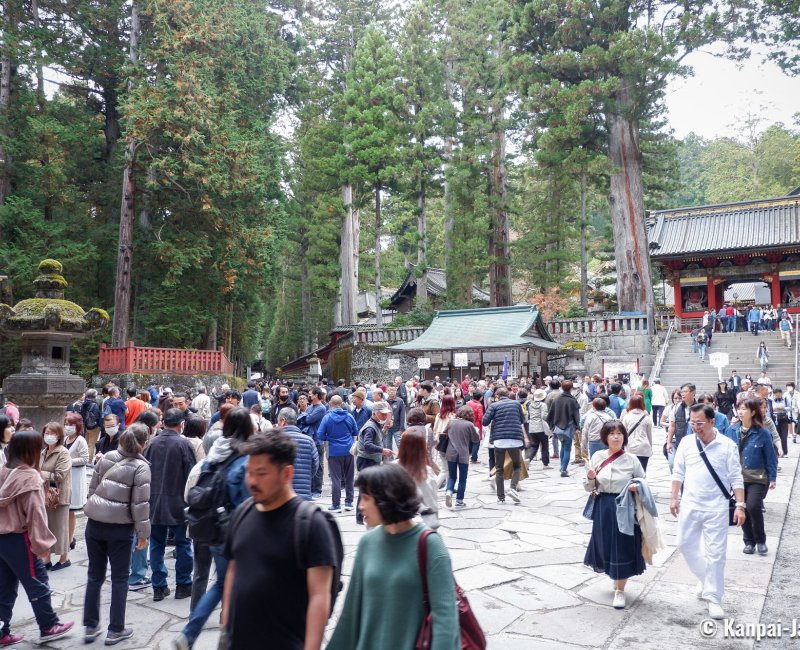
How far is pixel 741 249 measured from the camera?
29234 mm

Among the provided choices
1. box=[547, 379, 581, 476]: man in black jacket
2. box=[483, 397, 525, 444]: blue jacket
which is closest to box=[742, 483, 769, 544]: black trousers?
box=[483, 397, 525, 444]: blue jacket

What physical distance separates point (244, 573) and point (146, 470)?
259 cm

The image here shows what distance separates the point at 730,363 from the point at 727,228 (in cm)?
1040

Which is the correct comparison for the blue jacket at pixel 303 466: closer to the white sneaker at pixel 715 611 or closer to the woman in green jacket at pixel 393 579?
the woman in green jacket at pixel 393 579

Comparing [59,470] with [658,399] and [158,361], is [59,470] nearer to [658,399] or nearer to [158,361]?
[658,399]

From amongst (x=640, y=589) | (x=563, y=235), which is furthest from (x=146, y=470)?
(x=563, y=235)

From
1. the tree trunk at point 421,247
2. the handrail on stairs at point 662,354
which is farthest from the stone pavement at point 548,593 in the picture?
the tree trunk at point 421,247

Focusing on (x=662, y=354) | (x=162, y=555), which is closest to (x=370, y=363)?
(x=662, y=354)

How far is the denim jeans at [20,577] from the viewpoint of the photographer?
443cm

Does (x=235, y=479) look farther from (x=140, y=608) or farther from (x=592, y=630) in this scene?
(x=592, y=630)

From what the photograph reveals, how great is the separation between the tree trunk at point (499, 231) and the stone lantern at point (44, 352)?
1975cm

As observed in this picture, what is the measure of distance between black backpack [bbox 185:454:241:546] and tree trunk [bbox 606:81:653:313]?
82.4 ft

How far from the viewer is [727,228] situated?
31.1 m

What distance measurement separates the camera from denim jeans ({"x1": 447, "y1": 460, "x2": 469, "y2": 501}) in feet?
29.5
